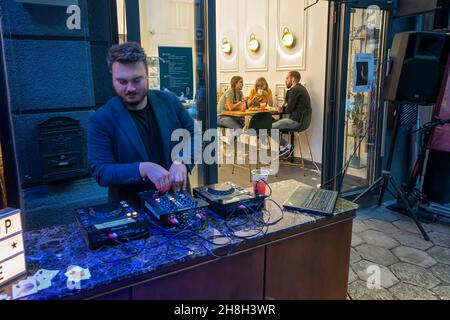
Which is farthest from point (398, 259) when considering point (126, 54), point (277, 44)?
point (277, 44)

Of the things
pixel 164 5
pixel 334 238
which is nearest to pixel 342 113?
pixel 164 5

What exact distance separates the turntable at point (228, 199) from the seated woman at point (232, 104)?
3.83m

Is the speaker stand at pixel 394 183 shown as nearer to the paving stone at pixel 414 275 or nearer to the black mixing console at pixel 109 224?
the paving stone at pixel 414 275

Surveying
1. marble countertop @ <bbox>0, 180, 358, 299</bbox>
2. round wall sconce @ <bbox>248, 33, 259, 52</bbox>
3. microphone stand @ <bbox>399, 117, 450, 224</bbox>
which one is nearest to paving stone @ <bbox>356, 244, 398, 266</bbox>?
microphone stand @ <bbox>399, 117, 450, 224</bbox>

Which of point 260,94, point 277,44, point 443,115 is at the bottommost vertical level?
point 443,115

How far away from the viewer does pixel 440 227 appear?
11.3 ft

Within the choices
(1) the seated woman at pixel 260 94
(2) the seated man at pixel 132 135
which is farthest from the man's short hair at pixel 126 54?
(1) the seated woman at pixel 260 94

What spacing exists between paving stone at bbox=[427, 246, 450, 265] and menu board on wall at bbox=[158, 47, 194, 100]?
2.33m

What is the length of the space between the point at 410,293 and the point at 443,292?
0.71 ft

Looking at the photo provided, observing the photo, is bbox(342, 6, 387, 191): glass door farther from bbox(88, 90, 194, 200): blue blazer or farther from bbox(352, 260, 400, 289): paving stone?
bbox(88, 90, 194, 200): blue blazer

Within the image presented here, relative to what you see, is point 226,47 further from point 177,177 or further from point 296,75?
point 177,177

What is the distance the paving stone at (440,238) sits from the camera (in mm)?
3101

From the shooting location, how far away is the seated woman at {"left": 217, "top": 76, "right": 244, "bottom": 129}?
5453 millimetres

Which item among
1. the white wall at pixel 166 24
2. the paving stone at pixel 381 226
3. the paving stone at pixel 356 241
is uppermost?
the white wall at pixel 166 24
